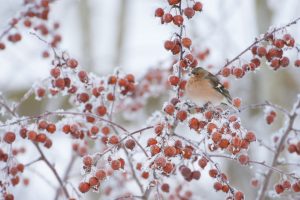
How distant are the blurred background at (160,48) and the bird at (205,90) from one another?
723 millimetres

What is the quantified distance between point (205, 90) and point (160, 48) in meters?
3.87

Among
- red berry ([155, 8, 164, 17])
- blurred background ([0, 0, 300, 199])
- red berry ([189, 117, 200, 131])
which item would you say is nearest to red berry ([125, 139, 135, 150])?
red berry ([189, 117, 200, 131])

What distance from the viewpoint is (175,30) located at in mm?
2045

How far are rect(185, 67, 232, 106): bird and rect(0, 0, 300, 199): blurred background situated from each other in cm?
72

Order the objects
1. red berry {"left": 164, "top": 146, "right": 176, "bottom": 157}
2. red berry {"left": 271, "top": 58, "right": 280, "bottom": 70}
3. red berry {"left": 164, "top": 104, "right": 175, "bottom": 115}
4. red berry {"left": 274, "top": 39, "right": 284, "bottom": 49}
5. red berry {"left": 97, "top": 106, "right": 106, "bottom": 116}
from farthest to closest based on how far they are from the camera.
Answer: red berry {"left": 97, "top": 106, "right": 106, "bottom": 116} < red berry {"left": 271, "top": 58, "right": 280, "bottom": 70} < red berry {"left": 274, "top": 39, "right": 284, "bottom": 49} < red berry {"left": 164, "top": 104, "right": 175, "bottom": 115} < red berry {"left": 164, "top": 146, "right": 176, "bottom": 157}

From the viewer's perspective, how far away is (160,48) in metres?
6.27

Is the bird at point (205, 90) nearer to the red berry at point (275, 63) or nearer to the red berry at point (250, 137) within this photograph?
the red berry at point (275, 63)

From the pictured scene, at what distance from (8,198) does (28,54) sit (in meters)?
4.11

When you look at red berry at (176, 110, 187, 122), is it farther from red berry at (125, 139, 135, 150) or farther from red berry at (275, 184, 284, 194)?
red berry at (275, 184, 284, 194)

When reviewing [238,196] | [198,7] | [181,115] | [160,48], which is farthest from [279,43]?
[160,48]

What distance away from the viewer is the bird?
2383mm

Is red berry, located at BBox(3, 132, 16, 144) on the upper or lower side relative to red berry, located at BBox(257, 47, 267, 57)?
lower

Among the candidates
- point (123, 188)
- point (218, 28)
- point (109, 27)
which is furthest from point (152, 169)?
point (109, 27)

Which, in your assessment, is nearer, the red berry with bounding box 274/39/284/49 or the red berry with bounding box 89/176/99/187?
the red berry with bounding box 89/176/99/187
